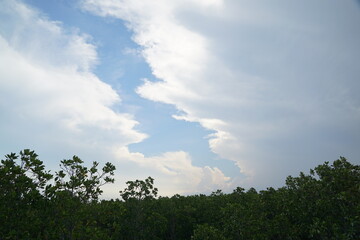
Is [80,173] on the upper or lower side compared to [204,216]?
upper

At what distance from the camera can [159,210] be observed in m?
25.8

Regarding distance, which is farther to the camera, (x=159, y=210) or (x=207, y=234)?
(x=159, y=210)

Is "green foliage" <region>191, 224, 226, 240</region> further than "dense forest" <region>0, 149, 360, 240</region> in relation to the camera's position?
Yes

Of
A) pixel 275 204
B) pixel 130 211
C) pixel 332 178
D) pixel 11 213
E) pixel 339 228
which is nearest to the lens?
pixel 11 213

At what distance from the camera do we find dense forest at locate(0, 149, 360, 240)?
10734 mm

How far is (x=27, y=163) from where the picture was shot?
1134cm

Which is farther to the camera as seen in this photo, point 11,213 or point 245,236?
point 245,236

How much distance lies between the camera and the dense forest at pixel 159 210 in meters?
10.7

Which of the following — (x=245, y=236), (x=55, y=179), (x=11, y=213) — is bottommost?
(x=245, y=236)

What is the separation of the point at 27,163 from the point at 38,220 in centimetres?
252

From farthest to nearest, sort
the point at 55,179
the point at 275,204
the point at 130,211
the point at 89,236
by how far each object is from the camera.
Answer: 1. the point at 130,211
2. the point at 275,204
3. the point at 55,179
4. the point at 89,236

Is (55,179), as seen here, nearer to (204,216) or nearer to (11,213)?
(11,213)

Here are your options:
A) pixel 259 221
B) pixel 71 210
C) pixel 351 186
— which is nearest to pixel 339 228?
pixel 351 186

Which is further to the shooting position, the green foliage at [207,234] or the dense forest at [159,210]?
the green foliage at [207,234]
